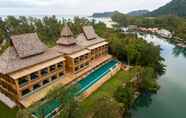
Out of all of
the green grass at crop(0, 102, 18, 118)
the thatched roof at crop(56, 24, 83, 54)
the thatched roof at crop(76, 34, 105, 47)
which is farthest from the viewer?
the thatched roof at crop(76, 34, 105, 47)

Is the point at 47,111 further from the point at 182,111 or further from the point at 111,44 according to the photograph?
the point at 111,44

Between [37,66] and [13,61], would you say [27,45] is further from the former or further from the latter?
[37,66]

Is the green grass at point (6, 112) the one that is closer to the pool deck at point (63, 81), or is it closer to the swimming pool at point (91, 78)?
the pool deck at point (63, 81)

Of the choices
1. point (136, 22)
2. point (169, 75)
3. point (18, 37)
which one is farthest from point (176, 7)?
point (18, 37)

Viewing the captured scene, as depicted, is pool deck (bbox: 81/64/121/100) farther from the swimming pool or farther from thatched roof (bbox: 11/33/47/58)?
thatched roof (bbox: 11/33/47/58)

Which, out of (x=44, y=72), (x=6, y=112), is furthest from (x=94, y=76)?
(x=6, y=112)

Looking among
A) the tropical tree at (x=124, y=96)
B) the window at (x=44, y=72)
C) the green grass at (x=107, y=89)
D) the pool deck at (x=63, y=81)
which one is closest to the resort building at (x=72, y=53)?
the pool deck at (x=63, y=81)

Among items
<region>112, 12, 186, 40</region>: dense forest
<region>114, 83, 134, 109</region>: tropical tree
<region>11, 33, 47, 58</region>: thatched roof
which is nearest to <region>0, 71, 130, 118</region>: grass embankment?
<region>114, 83, 134, 109</region>: tropical tree
